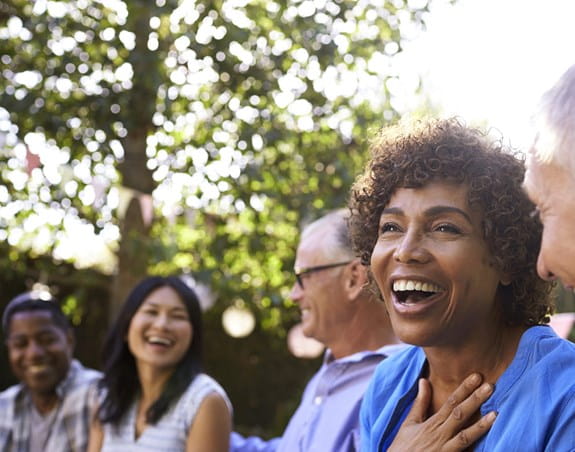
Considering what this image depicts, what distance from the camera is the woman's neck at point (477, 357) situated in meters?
1.89

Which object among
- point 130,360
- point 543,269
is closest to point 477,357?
point 543,269

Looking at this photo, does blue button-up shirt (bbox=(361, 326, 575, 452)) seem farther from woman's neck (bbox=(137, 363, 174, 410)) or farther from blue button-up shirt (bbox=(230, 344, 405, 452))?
woman's neck (bbox=(137, 363, 174, 410))

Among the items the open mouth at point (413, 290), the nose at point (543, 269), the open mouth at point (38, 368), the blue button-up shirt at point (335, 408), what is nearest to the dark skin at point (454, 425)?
the open mouth at point (413, 290)

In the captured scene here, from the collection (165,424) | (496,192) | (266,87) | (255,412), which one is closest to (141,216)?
(266,87)

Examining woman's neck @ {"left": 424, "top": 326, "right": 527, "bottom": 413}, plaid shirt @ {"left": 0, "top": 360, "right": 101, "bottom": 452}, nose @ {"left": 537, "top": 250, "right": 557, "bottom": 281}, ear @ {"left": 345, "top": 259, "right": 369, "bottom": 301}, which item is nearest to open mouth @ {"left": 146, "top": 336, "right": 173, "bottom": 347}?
plaid shirt @ {"left": 0, "top": 360, "right": 101, "bottom": 452}

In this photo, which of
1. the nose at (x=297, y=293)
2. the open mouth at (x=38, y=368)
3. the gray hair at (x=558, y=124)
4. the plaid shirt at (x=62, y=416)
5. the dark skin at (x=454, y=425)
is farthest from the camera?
the open mouth at (x=38, y=368)

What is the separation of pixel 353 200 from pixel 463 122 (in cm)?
36

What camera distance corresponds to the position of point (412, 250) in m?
1.88

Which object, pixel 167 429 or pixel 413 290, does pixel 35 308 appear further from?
pixel 413 290

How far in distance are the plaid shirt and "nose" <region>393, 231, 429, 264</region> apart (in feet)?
8.48

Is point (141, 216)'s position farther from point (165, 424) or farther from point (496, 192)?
point (496, 192)

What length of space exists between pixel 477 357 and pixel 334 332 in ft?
4.31

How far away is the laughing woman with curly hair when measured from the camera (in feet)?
5.97

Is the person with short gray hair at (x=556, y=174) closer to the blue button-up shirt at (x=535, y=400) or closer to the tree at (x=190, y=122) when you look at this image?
the blue button-up shirt at (x=535, y=400)
